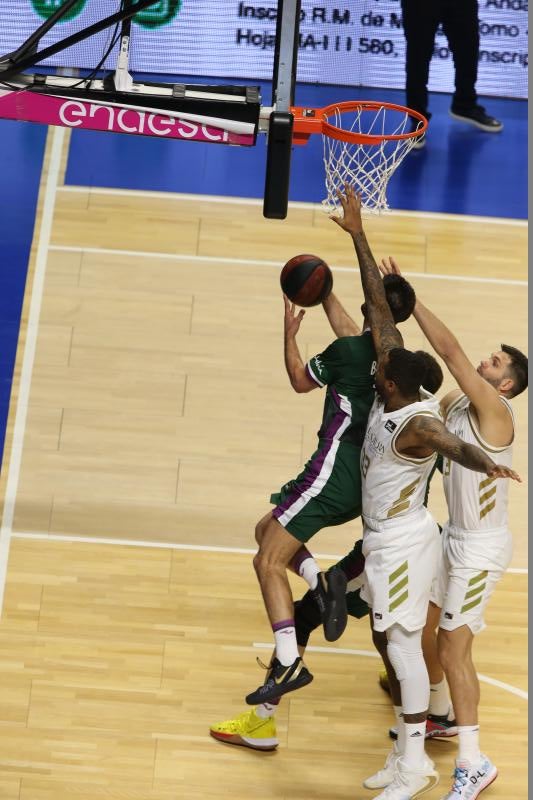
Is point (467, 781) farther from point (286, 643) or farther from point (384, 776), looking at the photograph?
point (286, 643)

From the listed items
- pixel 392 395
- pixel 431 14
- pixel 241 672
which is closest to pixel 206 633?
pixel 241 672

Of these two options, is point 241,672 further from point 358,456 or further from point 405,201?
point 405,201

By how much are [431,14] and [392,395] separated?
561 cm

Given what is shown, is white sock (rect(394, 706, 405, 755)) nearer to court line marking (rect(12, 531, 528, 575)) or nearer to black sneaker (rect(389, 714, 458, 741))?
black sneaker (rect(389, 714, 458, 741))

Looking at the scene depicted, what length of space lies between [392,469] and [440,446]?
36 cm

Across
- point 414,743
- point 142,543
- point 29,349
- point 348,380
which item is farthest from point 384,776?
point 29,349

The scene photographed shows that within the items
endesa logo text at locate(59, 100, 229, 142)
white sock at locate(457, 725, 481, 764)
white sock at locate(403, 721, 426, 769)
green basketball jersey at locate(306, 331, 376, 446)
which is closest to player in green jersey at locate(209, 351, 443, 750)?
green basketball jersey at locate(306, 331, 376, 446)

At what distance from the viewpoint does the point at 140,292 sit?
9812 millimetres

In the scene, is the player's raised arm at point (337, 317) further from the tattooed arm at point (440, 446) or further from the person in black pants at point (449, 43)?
the person in black pants at point (449, 43)

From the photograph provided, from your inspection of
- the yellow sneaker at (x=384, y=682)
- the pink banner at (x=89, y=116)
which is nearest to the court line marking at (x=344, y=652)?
the yellow sneaker at (x=384, y=682)

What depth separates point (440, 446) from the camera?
626cm

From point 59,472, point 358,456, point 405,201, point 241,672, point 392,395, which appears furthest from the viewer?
point 405,201

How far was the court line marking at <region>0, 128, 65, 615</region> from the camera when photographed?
8406mm

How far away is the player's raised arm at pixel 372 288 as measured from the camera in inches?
267
